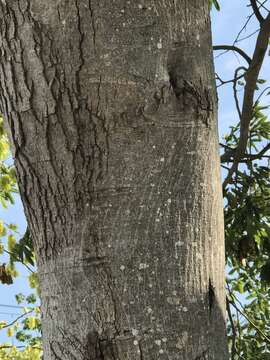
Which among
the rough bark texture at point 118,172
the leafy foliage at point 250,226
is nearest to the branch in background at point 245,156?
the leafy foliage at point 250,226

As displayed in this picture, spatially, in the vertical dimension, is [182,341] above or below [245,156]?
below

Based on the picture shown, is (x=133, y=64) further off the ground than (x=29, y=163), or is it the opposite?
(x=133, y=64)

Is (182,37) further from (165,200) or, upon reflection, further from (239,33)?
(239,33)

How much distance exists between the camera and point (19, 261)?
4.06 m

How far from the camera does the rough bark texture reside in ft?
4.20

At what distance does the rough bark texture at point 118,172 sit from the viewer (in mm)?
1280

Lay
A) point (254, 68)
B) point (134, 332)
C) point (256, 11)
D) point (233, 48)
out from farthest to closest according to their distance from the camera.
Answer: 1. point (233, 48)
2. point (256, 11)
3. point (254, 68)
4. point (134, 332)

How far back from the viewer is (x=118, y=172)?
1.32 meters

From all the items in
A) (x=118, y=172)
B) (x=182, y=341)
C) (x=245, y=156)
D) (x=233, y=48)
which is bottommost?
(x=182, y=341)

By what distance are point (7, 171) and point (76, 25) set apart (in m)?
2.82

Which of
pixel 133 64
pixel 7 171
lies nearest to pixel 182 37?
pixel 133 64

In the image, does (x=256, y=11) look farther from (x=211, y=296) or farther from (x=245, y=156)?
(x=211, y=296)

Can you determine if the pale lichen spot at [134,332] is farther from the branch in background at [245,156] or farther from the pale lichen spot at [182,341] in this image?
the branch in background at [245,156]

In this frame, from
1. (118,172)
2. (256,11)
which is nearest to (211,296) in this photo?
(118,172)
